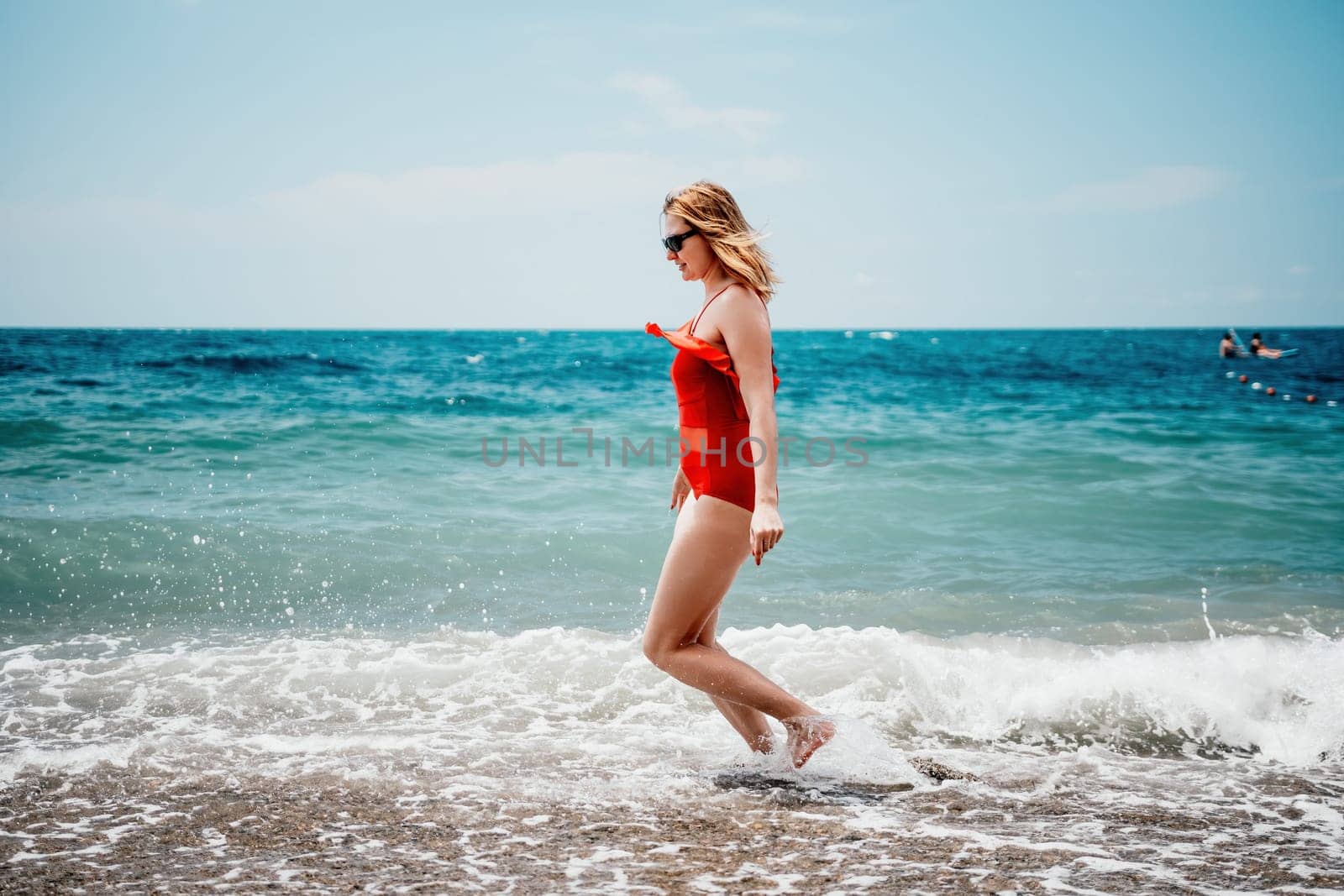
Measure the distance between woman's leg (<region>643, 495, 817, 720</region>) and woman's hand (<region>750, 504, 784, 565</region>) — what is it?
0.57ft

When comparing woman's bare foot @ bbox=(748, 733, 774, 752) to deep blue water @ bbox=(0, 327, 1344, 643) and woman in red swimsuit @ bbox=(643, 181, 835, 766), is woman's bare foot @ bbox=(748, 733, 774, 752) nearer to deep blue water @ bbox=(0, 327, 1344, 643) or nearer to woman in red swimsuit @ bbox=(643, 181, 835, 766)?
woman in red swimsuit @ bbox=(643, 181, 835, 766)

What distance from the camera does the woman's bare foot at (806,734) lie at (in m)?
3.69

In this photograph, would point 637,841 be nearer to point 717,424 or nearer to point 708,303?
point 717,424

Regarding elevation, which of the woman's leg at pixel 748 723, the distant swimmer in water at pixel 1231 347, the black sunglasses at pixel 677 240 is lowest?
the woman's leg at pixel 748 723

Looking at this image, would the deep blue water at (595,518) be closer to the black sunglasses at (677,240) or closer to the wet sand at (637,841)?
the wet sand at (637,841)

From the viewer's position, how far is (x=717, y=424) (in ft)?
11.2

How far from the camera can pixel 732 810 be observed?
3473 millimetres

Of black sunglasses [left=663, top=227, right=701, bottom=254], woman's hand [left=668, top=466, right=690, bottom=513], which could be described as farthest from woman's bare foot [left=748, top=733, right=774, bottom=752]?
black sunglasses [left=663, top=227, right=701, bottom=254]

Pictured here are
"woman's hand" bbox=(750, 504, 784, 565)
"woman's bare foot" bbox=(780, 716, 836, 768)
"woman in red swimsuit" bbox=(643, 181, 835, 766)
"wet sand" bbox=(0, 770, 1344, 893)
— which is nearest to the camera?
"wet sand" bbox=(0, 770, 1344, 893)

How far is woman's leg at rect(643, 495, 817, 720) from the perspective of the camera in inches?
135

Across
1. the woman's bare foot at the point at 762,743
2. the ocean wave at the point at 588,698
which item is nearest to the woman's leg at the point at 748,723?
the woman's bare foot at the point at 762,743

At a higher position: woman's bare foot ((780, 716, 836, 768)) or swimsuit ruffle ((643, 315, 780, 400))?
swimsuit ruffle ((643, 315, 780, 400))

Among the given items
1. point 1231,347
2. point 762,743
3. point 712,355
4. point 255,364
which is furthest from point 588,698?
point 1231,347

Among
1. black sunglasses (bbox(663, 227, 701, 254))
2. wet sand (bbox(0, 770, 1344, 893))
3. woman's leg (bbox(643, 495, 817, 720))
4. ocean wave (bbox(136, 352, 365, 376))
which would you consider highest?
black sunglasses (bbox(663, 227, 701, 254))
